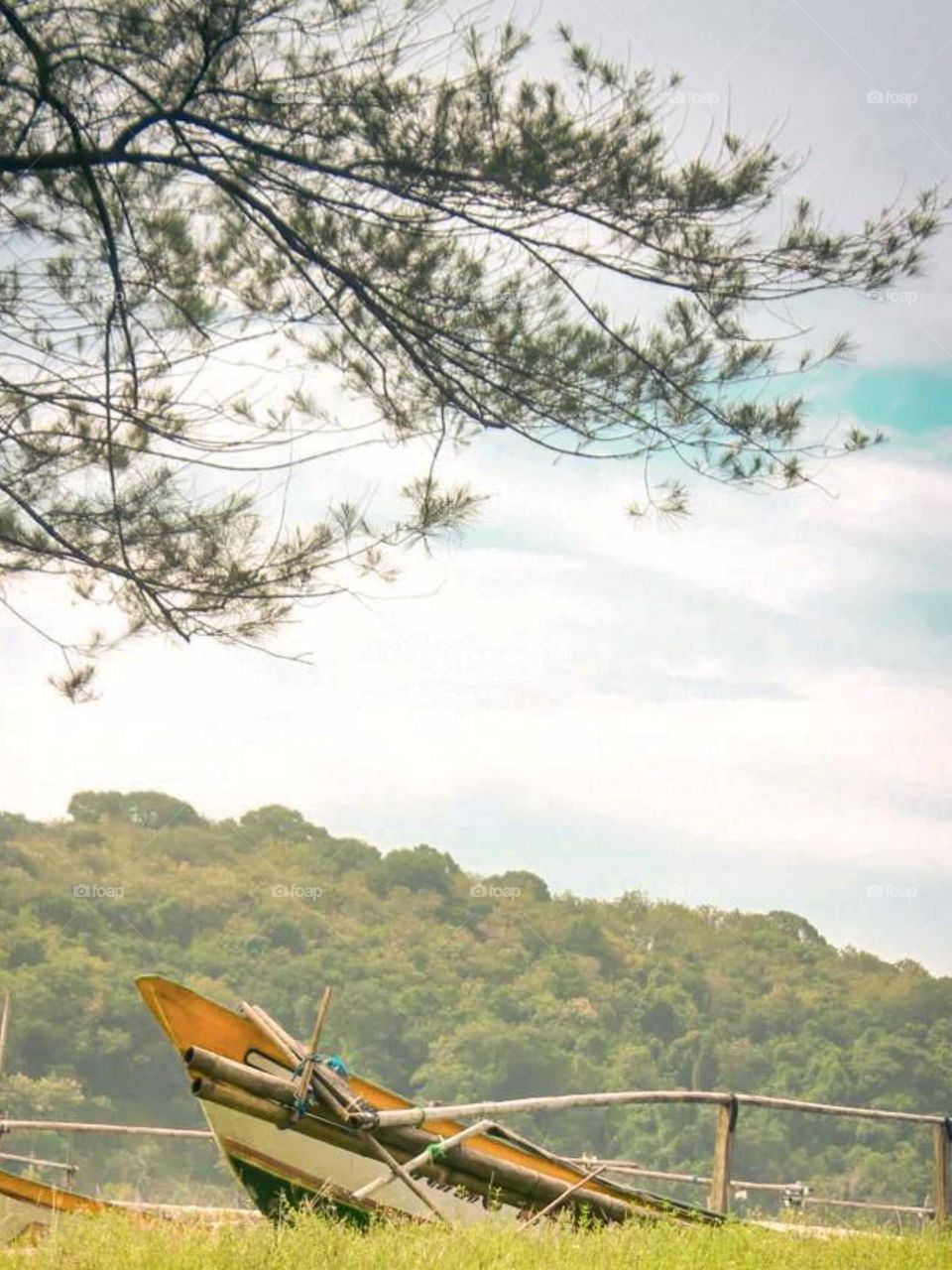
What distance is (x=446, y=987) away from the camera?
5316 centimetres

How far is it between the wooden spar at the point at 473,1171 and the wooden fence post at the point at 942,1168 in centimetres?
130

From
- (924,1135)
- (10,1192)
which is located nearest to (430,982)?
(924,1135)

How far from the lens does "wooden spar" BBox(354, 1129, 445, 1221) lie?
16.1 ft

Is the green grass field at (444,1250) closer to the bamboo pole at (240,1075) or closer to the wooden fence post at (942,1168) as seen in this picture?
the bamboo pole at (240,1075)

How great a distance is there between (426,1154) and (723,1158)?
1399 millimetres

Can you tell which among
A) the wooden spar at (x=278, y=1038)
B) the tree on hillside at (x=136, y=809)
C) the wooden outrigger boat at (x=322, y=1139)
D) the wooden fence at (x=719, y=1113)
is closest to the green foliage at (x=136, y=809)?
the tree on hillside at (x=136, y=809)

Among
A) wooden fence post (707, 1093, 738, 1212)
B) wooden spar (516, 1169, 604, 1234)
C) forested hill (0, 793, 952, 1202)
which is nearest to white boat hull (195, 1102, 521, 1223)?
wooden spar (516, 1169, 604, 1234)

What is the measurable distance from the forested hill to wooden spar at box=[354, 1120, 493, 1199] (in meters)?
38.6

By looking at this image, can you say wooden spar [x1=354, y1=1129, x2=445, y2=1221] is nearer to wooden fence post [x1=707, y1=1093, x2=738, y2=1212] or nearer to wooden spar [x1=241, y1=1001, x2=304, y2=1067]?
wooden spar [x1=241, y1=1001, x2=304, y2=1067]

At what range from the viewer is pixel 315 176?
19.1ft

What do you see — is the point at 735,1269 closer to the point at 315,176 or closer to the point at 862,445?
the point at 862,445

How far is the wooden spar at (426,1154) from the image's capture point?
195 inches

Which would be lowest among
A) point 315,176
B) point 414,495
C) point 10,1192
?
point 10,1192

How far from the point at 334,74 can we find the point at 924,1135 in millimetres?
44558
